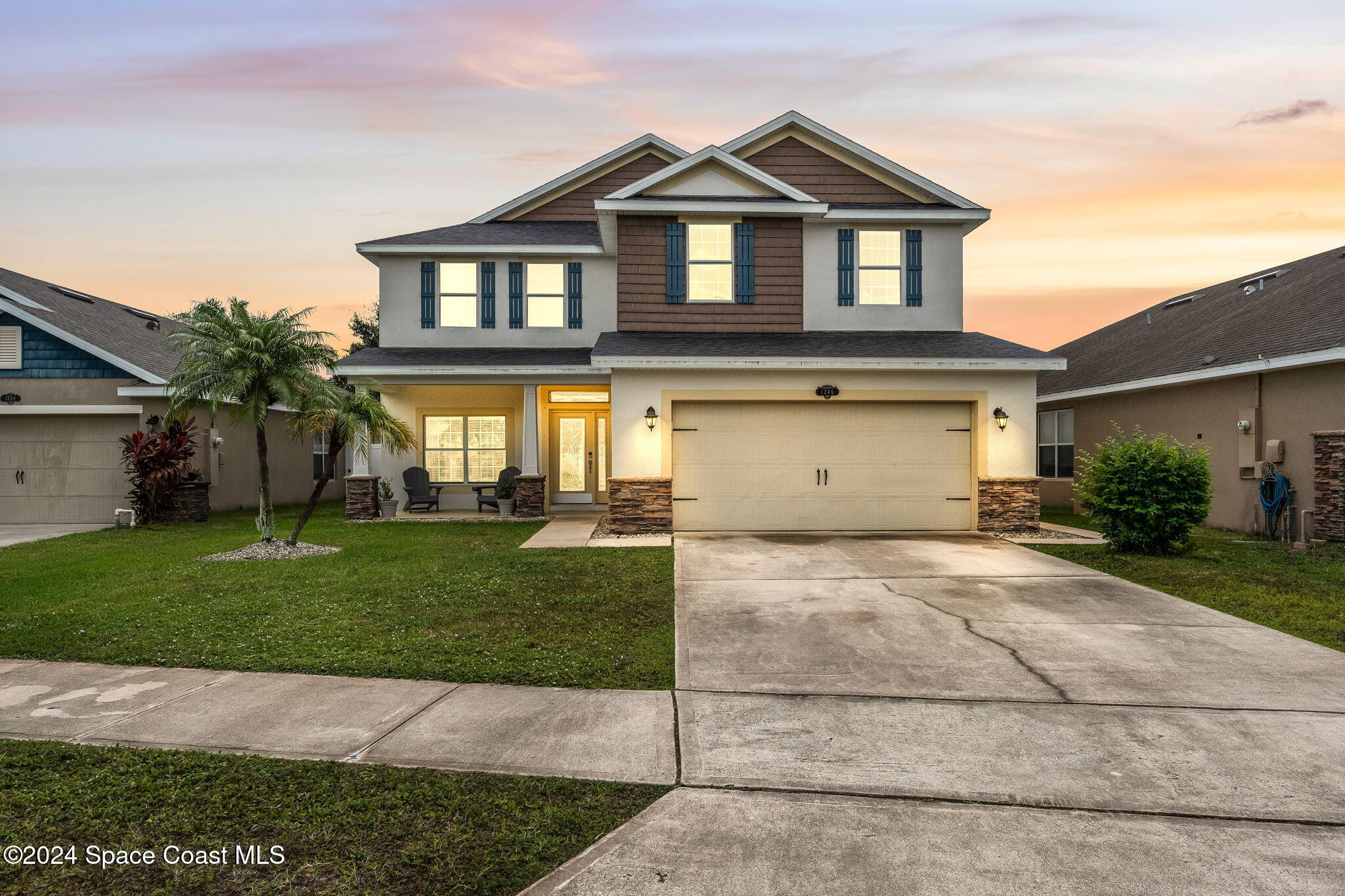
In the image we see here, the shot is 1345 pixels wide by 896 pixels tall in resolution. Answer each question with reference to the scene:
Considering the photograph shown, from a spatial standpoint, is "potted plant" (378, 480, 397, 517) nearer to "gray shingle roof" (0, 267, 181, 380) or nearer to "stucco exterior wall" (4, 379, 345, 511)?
"stucco exterior wall" (4, 379, 345, 511)

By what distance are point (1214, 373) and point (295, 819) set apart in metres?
16.0

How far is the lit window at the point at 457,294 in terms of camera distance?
1664 cm

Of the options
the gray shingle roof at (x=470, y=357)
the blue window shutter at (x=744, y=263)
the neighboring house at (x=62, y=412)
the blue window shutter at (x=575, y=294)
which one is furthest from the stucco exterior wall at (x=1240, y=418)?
the neighboring house at (x=62, y=412)

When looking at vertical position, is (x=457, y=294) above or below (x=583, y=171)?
below

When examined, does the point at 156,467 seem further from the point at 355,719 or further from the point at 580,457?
the point at 355,719

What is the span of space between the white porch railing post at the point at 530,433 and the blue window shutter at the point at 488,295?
7.84ft

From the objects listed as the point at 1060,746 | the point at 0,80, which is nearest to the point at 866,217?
the point at 1060,746

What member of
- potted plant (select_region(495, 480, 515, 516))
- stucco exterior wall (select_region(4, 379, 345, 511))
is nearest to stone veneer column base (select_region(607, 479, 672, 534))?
potted plant (select_region(495, 480, 515, 516))

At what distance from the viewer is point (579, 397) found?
1683 cm

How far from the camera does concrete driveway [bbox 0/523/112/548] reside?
13.1 meters

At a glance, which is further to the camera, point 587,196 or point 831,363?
point 587,196

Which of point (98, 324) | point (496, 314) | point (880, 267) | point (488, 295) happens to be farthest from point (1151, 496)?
point (98, 324)

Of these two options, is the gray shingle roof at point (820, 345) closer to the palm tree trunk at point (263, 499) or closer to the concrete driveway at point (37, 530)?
the palm tree trunk at point (263, 499)

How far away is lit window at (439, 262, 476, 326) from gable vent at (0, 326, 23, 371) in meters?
8.99
